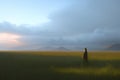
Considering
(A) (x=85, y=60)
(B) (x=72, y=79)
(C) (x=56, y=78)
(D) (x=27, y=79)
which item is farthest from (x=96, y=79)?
(A) (x=85, y=60)

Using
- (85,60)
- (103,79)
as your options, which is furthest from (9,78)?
(85,60)

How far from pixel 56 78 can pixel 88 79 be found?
2.13 meters

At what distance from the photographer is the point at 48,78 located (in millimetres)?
16859

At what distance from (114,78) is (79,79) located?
2424 millimetres

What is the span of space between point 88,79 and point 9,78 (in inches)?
204

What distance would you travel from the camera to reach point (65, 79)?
54.1ft

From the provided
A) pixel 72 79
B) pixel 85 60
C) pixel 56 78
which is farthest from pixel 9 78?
pixel 85 60

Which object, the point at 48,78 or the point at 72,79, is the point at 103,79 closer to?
the point at 72,79

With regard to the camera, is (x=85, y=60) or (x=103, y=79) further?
(x=85, y=60)

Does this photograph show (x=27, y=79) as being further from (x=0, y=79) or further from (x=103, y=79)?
(x=103, y=79)

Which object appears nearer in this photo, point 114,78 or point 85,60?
point 114,78

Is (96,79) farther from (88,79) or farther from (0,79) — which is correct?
(0,79)

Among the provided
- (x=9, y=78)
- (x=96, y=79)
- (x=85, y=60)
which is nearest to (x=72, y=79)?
(x=96, y=79)

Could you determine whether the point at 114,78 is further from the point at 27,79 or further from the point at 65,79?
the point at 27,79
